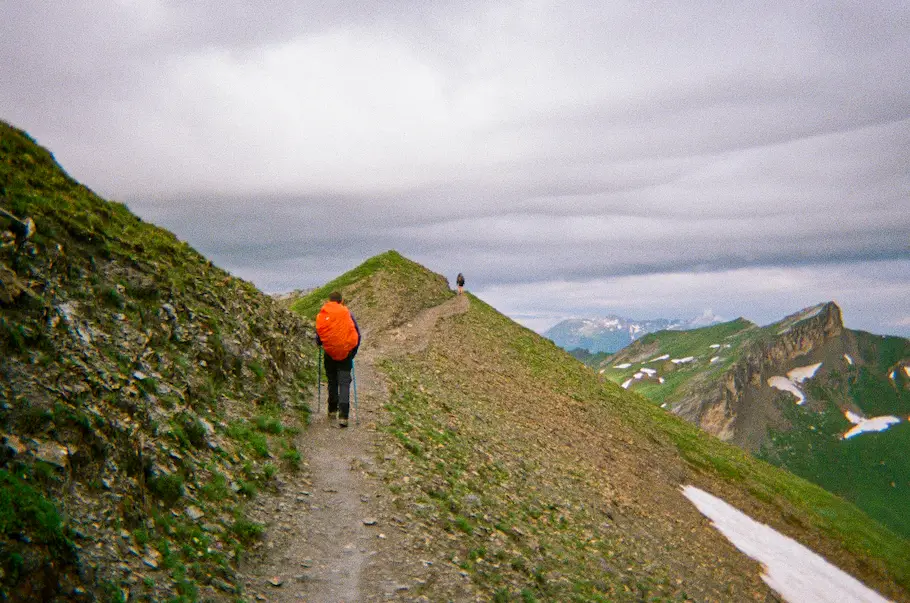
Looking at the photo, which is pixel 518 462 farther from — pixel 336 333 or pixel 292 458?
pixel 292 458

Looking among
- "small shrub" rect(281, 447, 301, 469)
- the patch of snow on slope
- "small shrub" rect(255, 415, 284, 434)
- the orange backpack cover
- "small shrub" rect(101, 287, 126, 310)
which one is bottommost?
the patch of snow on slope

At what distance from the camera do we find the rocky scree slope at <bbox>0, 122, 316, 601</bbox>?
9812 millimetres

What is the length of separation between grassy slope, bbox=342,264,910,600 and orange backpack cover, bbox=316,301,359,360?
155 inches

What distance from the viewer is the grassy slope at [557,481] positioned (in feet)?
61.2

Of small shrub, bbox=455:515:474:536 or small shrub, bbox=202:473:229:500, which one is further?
small shrub, bbox=455:515:474:536

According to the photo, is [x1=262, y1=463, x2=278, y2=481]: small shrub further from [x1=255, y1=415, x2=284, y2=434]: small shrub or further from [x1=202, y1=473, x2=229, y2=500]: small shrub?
[x1=255, y1=415, x2=284, y2=434]: small shrub

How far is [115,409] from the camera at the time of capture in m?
13.2

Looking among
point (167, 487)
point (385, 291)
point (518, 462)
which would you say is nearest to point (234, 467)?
point (167, 487)

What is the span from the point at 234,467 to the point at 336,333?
727 centimetres

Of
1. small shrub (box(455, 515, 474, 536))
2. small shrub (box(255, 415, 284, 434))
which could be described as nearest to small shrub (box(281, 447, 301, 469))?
small shrub (box(255, 415, 284, 434))

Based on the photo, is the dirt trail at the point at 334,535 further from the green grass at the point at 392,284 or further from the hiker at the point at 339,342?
the green grass at the point at 392,284

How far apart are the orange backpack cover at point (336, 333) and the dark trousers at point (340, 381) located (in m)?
0.25

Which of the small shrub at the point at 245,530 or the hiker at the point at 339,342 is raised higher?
the hiker at the point at 339,342

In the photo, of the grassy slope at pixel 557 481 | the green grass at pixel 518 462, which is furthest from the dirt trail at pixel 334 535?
the green grass at pixel 518 462
